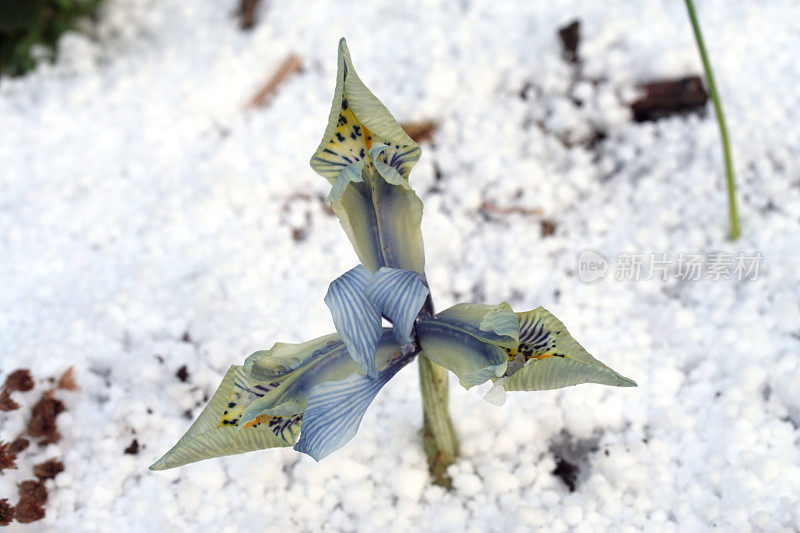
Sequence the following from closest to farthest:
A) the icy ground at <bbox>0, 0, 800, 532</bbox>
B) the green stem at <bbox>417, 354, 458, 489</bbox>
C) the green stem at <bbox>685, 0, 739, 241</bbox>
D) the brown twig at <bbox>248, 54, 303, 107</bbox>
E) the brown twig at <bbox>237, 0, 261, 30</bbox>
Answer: the green stem at <bbox>417, 354, 458, 489</bbox> → the icy ground at <bbox>0, 0, 800, 532</bbox> → the green stem at <bbox>685, 0, 739, 241</bbox> → the brown twig at <bbox>248, 54, 303, 107</bbox> → the brown twig at <bbox>237, 0, 261, 30</bbox>

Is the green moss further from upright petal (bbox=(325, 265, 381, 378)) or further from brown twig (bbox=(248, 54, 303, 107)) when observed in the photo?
upright petal (bbox=(325, 265, 381, 378))

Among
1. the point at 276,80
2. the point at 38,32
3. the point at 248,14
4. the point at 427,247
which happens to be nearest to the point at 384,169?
the point at 427,247

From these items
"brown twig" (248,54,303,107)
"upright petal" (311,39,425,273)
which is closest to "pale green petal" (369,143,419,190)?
"upright petal" (311,39,425,273)

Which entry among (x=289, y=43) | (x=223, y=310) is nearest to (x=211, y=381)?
(x=223, y=310)

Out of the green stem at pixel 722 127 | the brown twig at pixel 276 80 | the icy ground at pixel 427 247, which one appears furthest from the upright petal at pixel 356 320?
the brown twig at pixel 276 80

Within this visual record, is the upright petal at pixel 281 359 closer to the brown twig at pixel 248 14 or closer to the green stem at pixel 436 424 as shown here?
the green stem at pixel 436 424

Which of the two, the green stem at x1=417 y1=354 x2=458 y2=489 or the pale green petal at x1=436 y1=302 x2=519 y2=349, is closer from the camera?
the pale green petal at x1=436 y1=302 x2=519 y2=349
